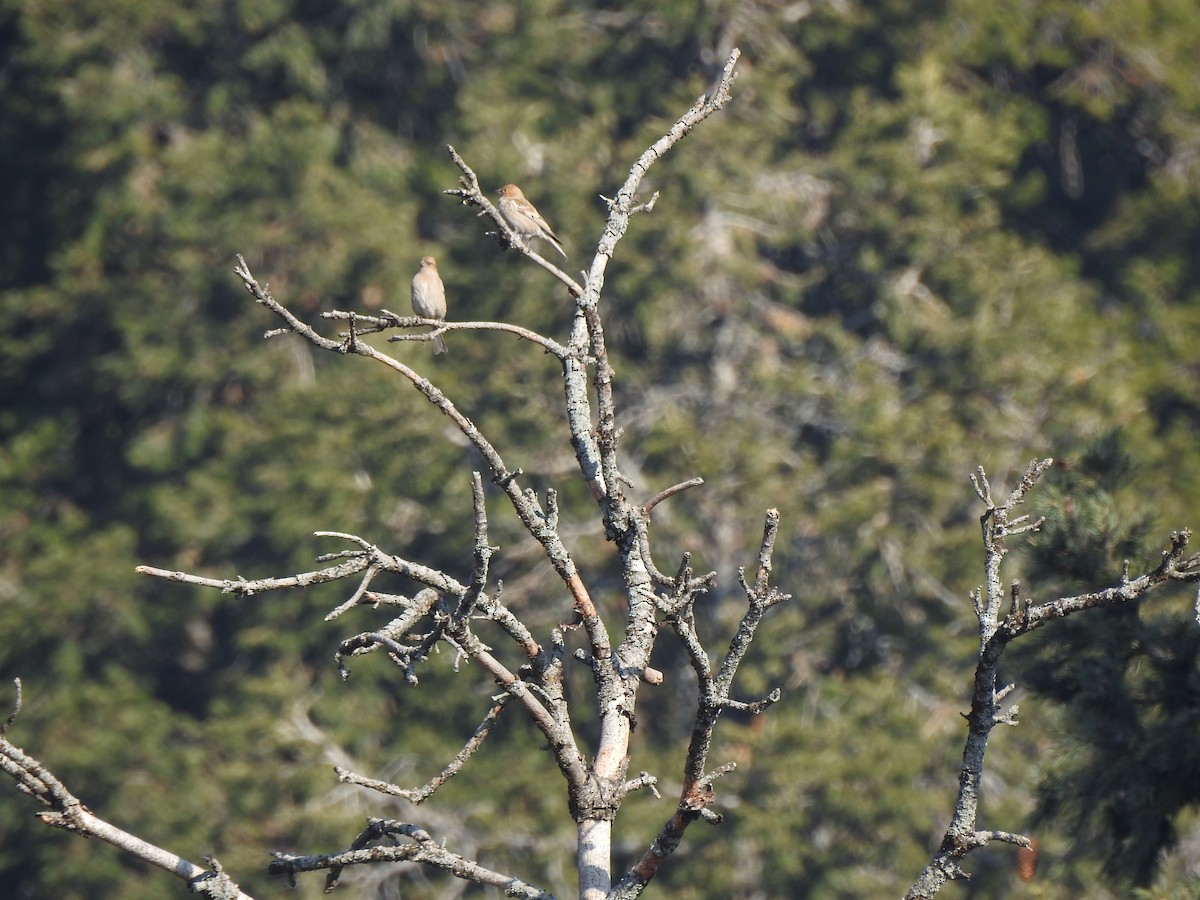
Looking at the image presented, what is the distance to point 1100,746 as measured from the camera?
587 cm

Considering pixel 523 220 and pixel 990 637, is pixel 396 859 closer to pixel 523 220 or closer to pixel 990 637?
pixel 990 637

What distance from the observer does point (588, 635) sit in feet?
15.3

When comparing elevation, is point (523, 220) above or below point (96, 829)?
above

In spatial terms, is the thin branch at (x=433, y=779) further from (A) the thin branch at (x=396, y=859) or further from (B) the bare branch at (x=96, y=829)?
(B) the bare branch at (x=96, y=829)

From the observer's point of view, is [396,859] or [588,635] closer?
[396,859]

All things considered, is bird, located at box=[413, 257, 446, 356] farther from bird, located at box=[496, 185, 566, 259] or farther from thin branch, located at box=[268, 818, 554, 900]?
thin branch, located at box=[268, 818, 554, 900]

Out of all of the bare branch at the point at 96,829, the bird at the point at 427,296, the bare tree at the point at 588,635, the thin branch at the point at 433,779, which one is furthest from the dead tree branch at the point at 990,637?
the bird at the point at 427,296

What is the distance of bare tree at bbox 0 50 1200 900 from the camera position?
429 centimetres

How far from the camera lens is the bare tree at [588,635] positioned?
4.29m

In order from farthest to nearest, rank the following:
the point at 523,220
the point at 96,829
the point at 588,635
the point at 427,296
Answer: the point at 427,296
the point at 523,220
the point at 588,635
the point at 96,829

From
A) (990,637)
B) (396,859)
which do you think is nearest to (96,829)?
(396,859)

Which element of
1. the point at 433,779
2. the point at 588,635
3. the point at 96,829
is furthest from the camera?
the point at 588,635

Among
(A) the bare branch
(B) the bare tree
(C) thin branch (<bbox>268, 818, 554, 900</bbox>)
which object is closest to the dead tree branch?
(B) the bare tree

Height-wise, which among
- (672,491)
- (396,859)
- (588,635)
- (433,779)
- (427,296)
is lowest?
(396,859)
